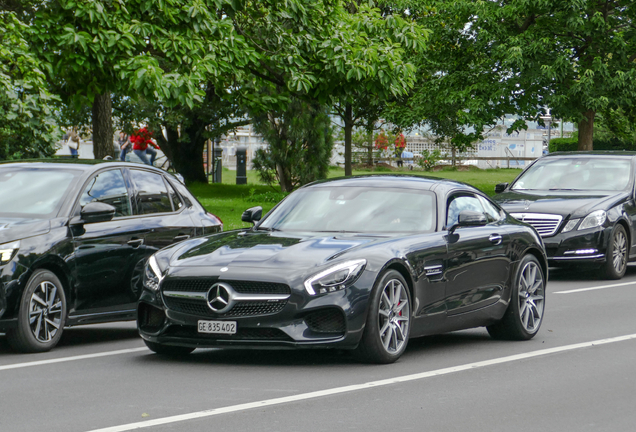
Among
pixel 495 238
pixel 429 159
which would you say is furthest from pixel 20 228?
pixel 429 159

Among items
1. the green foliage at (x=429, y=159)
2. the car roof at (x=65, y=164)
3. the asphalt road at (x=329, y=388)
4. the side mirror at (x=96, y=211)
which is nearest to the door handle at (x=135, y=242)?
the side mirror at (x=96, y=211)

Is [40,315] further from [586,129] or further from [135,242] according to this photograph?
[586,129]

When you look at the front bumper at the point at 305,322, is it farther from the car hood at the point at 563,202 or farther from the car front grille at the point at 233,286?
the car hood at the point at 563,202

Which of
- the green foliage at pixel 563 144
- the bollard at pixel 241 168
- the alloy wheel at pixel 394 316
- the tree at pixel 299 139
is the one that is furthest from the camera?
→ the green foliage at pixel 563 144

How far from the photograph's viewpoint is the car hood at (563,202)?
1461 centimetres

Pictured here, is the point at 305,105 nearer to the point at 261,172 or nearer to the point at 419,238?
the point at 261,172

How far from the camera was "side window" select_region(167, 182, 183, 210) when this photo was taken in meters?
10.1

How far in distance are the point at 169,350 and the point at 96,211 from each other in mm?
1377

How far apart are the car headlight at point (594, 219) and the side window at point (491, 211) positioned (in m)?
5.38

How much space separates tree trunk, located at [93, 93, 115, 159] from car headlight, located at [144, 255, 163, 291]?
12307 mm

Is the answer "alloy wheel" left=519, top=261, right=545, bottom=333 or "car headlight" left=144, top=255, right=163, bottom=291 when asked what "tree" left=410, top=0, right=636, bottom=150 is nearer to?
"alloy wheel" left=519, top=261, right=545, bottom=333

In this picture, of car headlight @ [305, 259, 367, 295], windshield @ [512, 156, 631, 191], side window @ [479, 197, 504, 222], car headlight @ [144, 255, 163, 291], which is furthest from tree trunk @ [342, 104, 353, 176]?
car headlight @ [305, 259, 367, 295]

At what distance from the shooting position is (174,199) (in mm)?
10117

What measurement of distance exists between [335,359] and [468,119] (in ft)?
79.6
